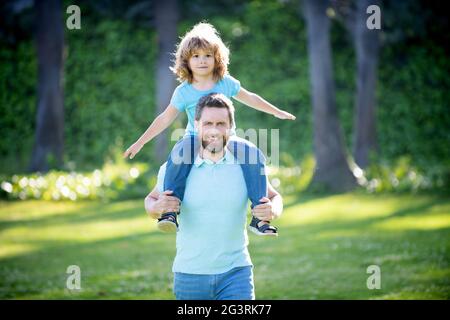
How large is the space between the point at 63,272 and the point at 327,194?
5.80 metres

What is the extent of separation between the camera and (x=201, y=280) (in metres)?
3.53

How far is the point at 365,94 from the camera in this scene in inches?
510

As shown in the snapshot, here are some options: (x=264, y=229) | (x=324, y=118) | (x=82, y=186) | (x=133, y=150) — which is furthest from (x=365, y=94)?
(x=264, y=229)

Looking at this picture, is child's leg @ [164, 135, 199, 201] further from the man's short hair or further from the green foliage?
the green foliage

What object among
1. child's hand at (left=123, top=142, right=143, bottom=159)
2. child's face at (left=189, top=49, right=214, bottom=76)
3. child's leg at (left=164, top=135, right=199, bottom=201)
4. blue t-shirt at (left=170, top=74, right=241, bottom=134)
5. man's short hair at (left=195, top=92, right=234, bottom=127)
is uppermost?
child's face at (left=189, top=49, right=214, bottom=76)

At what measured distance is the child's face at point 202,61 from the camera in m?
3.96

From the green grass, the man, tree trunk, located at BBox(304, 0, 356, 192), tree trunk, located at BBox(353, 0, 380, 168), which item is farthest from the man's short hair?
tree trunk, located at BBox(353, 0, 380, 168)

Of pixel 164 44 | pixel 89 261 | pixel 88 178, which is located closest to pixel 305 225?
pixel 89 261

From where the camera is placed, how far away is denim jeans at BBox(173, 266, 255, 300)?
3.54 meters

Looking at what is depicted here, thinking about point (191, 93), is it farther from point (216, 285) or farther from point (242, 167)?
point (216, 285)

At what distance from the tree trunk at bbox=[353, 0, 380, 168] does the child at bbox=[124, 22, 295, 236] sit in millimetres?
8858

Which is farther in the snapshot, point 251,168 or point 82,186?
point 82,186

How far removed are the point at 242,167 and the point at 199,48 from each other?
76 cm
